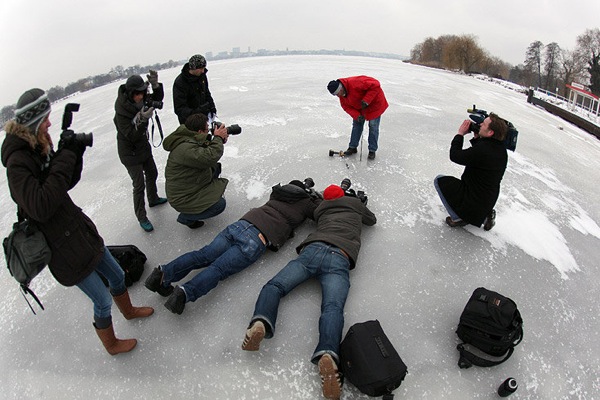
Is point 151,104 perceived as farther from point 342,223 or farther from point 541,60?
point 541,60

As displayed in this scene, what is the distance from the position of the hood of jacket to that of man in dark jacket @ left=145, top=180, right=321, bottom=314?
32.5 inches

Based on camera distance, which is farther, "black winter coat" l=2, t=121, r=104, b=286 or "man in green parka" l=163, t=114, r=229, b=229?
"man in green parka" l=163, t=114, r=229, b=229

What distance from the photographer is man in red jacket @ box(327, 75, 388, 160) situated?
4.38 meters

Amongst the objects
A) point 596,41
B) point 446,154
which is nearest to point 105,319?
point 446,154

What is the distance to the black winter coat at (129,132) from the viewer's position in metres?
2.87

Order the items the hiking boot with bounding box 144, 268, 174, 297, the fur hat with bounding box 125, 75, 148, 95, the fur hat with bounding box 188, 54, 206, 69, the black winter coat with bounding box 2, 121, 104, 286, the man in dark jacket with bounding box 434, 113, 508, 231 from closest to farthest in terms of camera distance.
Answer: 1. the black winter coat with bounding box 2, 121, 104, 286
2. the hiking boot with bounding box 144, 268, 174, 297
3. the fur hat with bounding box 125, 75, 148, 95
4. the man in dark jacket with bounding box 434, 113, 508, 231
5. the fur hat with bounding box 188, 54, 206, 69

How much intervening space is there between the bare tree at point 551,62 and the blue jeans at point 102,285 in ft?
157

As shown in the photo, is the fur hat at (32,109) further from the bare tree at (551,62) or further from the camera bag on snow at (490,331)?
the bare tree at (551,62)

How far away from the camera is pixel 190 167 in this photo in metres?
2.97

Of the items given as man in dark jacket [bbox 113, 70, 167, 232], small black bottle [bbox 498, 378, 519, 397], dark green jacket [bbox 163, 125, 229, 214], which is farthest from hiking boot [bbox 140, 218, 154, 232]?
small black bottle [bbox 498, 378, 519, 397]

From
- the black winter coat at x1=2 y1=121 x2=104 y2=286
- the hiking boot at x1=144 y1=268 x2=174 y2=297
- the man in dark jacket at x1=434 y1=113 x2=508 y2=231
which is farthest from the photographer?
the man in dark jacket at x1=434 y1=113 x2=508 y2=231

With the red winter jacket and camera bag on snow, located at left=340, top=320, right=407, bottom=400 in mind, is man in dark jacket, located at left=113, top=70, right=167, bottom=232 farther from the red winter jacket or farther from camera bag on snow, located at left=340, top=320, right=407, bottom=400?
the red winter jacket

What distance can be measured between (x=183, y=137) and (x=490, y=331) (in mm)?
2820

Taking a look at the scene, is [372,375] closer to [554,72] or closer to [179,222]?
[179,222]
